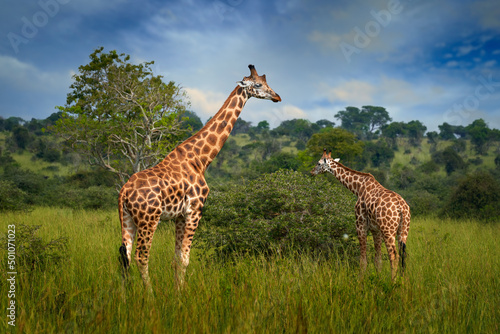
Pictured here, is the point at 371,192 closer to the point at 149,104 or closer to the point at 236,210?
the point at 236,210

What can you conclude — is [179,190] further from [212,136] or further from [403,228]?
[403,228]

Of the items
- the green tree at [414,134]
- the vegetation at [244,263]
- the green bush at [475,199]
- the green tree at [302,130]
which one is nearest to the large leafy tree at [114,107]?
the vegetation at [244,263]

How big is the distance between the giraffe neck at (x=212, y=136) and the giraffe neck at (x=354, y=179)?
3.03m

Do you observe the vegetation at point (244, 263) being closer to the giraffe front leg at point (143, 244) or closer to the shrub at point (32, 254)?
the shrub at point (32, 254)

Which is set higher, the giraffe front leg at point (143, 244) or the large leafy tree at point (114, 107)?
the large leafy tree at point (114, 107)

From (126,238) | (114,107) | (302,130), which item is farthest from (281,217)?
(302,130)

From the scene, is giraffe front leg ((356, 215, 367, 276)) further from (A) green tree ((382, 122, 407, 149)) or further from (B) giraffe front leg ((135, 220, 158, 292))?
(A) green tree ((382, 122, 407, 149))

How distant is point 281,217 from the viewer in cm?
746

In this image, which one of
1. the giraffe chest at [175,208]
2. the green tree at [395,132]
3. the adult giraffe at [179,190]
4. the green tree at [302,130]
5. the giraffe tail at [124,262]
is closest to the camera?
the giraffe tail at [124,262]

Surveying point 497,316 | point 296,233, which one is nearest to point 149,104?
point 296,233

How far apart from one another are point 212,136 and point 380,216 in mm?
3284

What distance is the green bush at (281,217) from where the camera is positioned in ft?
24.2

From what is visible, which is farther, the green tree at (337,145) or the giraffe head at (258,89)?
the green tree at (337,145)

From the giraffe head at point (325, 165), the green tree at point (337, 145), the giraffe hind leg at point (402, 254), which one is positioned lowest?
the giraffe hind leg at point (402, 254)
